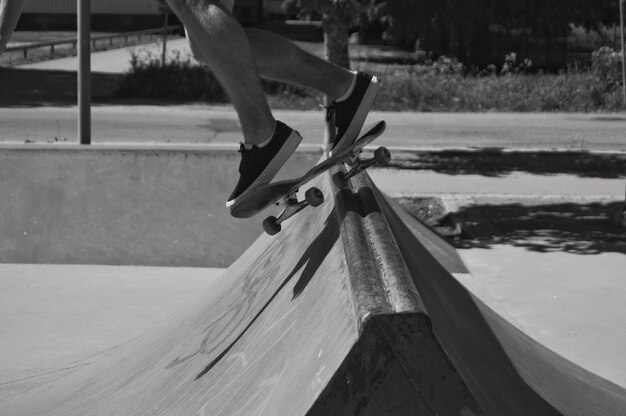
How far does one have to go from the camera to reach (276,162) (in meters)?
3.84

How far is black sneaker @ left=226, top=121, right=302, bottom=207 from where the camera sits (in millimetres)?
3818

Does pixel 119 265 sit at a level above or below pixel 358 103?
Result: below

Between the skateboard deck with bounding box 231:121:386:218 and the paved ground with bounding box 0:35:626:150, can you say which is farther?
the paved ground with bounding box 0:35:626:150

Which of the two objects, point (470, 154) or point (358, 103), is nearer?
point (358, 103)

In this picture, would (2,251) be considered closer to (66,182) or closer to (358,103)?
(66,182)

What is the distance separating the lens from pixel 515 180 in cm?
1162

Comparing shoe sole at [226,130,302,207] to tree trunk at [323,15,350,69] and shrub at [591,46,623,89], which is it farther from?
shrub at [591,46,623,89]

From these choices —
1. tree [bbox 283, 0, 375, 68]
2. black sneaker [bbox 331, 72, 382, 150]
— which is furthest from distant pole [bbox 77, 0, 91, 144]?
black sneaker [bbox 331, 72, 382, 150]

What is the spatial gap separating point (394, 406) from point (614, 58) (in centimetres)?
1911

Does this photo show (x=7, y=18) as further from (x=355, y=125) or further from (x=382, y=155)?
(x=382, y=155)

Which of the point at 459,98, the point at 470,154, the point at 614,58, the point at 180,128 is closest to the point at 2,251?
the point at 470,154

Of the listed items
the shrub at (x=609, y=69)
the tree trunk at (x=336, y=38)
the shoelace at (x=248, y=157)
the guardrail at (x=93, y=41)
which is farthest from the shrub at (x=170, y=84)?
the shoelace at (x=248, y=157)

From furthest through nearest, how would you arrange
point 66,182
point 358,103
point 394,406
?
1. point 66,182
2. point 358,103
3. point 394,406

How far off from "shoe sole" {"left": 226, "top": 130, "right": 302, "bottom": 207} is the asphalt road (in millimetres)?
10731
